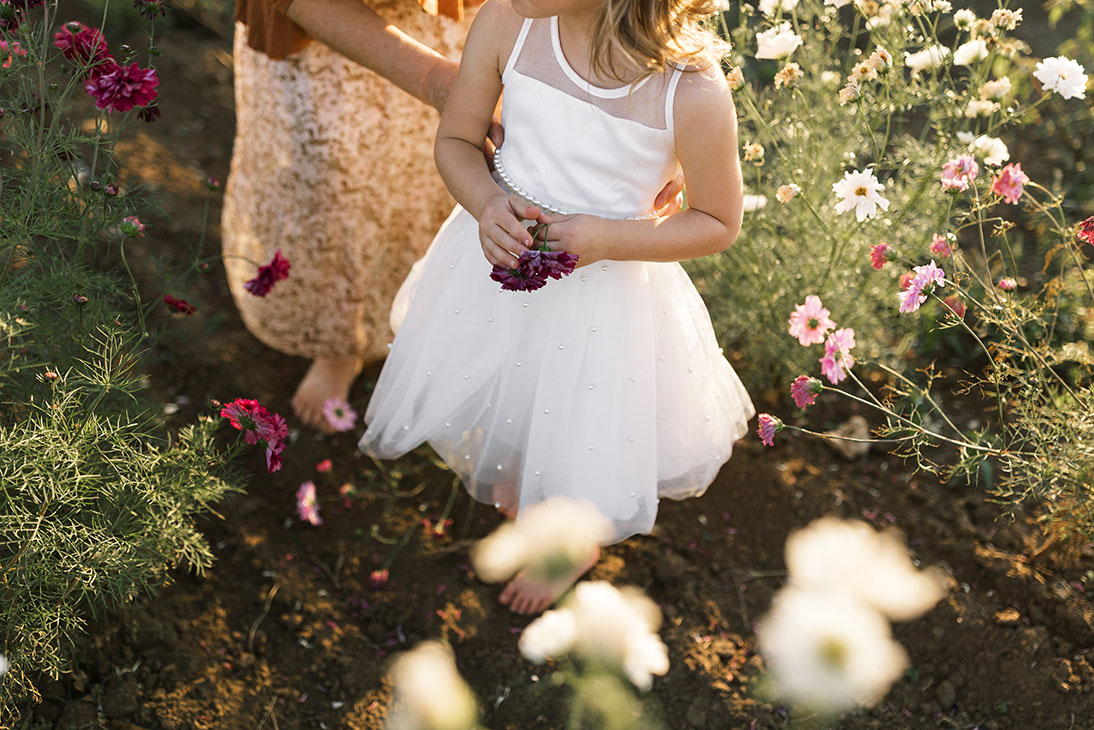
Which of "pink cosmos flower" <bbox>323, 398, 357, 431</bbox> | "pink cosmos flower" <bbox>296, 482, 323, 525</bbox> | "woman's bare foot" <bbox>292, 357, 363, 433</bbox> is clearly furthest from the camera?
"woman's bare foot" <bbox>292, 357, 363, 433</bbox>

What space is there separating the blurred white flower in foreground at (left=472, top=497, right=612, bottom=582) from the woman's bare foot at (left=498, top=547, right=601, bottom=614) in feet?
0.04

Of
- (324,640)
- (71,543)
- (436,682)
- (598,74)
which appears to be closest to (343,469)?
(324,640)

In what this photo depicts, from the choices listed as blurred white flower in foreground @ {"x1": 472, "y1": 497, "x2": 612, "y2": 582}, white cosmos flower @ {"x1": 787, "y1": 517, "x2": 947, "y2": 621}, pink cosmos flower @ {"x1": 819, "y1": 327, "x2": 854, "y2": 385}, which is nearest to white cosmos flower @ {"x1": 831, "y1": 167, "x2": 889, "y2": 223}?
pink cosmos flower @ {"x1": 819, "y1": 327, "x2": 854, "y2": 385}

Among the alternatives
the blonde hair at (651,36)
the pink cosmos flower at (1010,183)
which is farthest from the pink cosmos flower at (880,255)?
the blonde hair at (651,36)

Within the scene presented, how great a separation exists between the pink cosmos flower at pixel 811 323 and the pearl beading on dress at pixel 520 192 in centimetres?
29

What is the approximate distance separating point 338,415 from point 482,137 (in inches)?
30.4

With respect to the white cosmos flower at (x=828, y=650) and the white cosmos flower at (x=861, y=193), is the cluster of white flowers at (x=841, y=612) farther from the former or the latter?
the white cosmos flower at (x=861, y=193)

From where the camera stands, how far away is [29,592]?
1337 millimetres

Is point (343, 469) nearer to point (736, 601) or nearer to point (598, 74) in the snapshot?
point (736, 601)

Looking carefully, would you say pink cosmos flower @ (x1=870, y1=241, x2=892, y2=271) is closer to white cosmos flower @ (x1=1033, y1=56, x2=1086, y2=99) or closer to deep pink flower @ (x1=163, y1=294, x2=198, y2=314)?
white cosmos flower @ (x1=1033, y1=56, x2=1086, y2=99)

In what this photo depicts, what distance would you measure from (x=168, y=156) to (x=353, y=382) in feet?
3.71

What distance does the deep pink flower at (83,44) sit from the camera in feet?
4.54

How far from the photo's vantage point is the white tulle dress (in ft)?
4.63

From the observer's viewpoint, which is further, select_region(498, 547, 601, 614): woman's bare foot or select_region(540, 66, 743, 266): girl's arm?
select_region(498, 547, 601, 614): woman's bare foot
